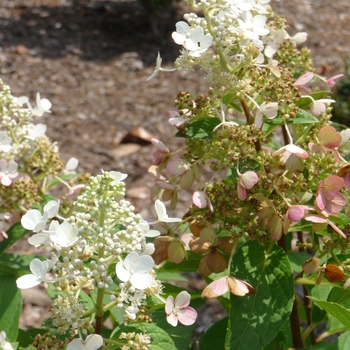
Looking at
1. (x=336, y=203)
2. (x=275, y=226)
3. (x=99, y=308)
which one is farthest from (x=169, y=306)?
(x=336, y=203)

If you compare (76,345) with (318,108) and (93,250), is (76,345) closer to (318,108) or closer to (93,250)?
(93,250)

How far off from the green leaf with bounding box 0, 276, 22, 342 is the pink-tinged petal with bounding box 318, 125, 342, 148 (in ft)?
2.78

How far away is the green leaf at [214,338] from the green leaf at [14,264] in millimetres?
454

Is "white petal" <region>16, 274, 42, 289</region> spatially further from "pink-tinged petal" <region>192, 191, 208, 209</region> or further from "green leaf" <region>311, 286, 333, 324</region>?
"green leaf" <region>311, 286, 333, 324</region>

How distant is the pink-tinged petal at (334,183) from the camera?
1.04 meters

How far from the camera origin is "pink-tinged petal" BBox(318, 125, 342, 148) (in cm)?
108

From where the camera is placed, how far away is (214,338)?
4.36 feet

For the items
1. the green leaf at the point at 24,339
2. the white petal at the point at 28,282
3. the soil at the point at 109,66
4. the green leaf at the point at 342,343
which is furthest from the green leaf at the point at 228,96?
the soil at the point at 109,66

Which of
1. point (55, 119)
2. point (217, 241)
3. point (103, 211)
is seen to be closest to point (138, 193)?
point (55, 119)

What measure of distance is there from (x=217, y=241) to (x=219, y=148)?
200 mm

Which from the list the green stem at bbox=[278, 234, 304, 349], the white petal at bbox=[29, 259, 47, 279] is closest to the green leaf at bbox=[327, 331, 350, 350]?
the green stem at bbox=[278, 234, 304, 349]

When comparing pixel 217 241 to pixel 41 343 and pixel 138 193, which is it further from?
pixel 138 193

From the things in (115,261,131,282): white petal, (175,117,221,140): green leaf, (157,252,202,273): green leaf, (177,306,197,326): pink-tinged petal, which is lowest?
(157,252,202,273): green leaf

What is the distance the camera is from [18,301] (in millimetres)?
1462
